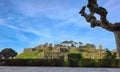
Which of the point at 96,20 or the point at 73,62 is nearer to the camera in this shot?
the point at 96,20

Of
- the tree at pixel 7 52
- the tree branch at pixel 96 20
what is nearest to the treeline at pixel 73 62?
the tree branch at pixel 96 20

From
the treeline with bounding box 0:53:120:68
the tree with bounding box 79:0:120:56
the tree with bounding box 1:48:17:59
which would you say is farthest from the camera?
the tree with bounding box 1:48:17:59

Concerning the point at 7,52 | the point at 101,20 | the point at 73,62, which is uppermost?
the point at 7,52

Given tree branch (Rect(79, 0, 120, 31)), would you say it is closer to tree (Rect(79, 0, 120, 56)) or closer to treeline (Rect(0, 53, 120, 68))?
tree (Rect(79, 0, 120, 56))

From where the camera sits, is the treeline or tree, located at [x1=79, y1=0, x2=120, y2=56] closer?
tree, located at [x1=79, y1=0, x2=120, y2=56]

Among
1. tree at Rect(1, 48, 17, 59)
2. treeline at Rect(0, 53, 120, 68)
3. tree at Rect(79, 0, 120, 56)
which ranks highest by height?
tree at Rect(1, 48, 17, 59)

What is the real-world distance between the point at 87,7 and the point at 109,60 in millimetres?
30646

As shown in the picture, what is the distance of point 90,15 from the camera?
78.8 inches

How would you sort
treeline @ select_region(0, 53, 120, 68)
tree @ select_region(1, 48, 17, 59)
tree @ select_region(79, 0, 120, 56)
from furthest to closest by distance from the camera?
tree @ select_region(1, 48, 17, 59), treeline @ select_region(0, 53, 120, 68), tree @ select_region(79, 0, 120, 56)

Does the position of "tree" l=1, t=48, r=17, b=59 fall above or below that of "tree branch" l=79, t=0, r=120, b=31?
above

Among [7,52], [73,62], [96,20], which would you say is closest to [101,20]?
[96,20]

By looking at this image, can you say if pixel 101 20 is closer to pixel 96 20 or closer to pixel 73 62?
pixel 96 20

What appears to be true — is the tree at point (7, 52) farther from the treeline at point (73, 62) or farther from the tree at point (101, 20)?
the tree at point (101, 20)

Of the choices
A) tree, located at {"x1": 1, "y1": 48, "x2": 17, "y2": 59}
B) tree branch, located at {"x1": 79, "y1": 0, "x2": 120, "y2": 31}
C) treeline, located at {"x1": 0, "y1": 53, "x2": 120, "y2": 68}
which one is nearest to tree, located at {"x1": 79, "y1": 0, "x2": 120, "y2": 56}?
tree branch, located at {"x1": 79, "y1": 0, "x2": 120, "y2": 31}
